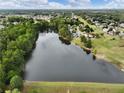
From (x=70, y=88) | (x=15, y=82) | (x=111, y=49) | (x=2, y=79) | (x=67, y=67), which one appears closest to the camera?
(x=15, y=82)

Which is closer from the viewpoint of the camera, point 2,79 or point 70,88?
point 2,79

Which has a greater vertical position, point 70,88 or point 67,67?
point 70,88

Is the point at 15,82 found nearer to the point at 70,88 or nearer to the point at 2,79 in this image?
the point at 2,79

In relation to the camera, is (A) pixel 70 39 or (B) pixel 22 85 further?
(A) pixel 70 39

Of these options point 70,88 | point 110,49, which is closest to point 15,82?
point 70,88

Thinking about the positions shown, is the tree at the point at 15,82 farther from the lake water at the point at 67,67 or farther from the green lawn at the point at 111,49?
the green lawn at the point at 111,49

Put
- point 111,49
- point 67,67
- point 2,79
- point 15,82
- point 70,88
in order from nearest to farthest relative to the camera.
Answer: point 15,82
point 2,79
point 70,88
point 67,67
point 111,49

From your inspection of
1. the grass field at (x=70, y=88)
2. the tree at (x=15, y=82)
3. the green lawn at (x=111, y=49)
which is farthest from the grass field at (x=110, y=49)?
the tree at (x=15, y=82)

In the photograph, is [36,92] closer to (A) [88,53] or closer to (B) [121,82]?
(B) [121,82]

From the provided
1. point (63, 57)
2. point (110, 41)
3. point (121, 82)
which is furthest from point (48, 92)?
point (110, 41)
